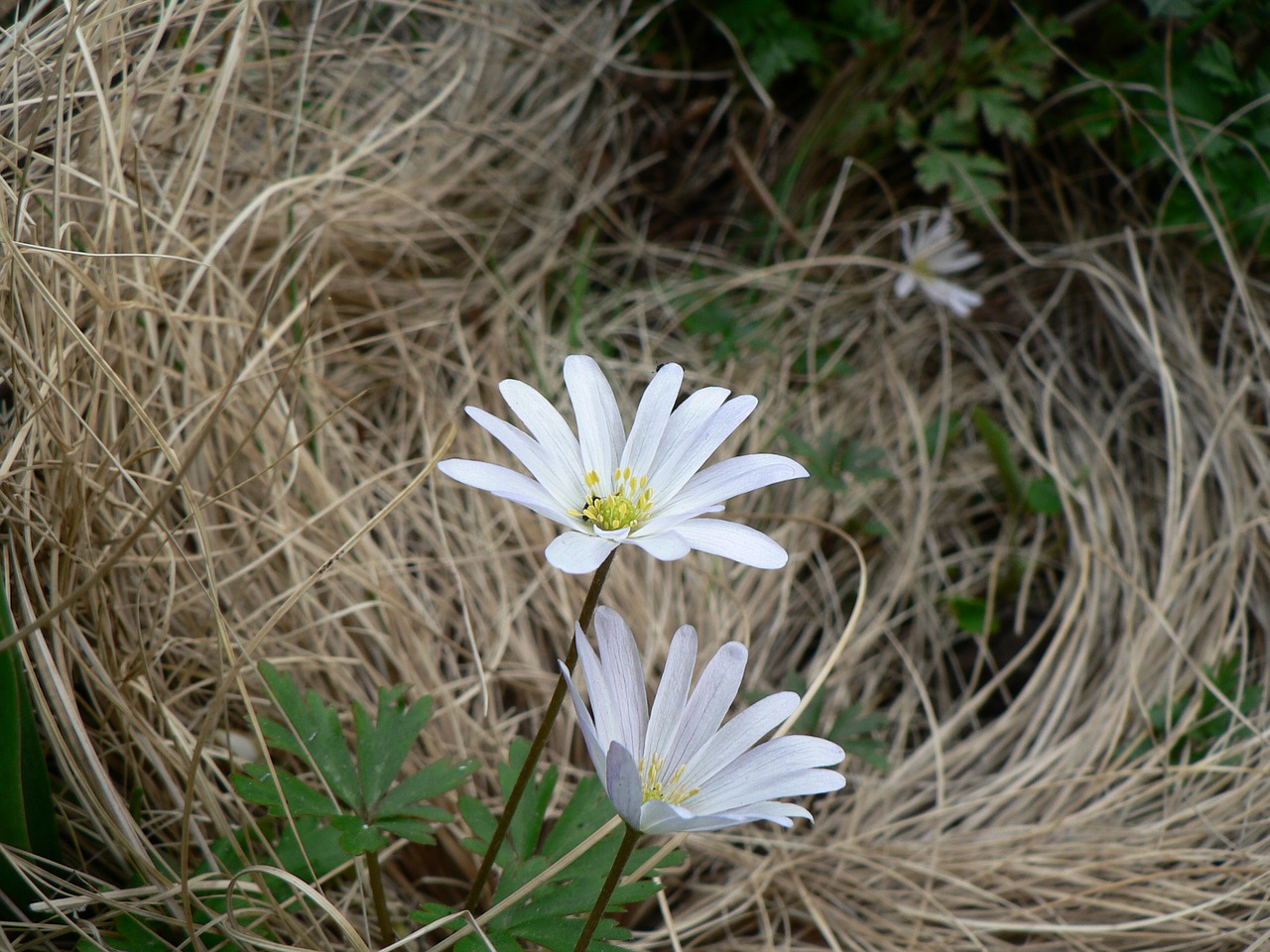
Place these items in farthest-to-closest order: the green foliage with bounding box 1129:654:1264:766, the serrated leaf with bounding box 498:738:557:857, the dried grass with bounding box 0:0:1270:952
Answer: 1. the green foliage with bounding box 1129:654:1264:766
2. the dried grass with bounding box 0:0:1270:952
3. the serrated leaf with bounding box 498:738:557:857

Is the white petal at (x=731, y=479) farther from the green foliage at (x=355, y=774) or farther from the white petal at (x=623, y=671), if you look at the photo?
the green foliage at (x=355, y=774)

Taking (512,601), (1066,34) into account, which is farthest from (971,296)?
(512,601)

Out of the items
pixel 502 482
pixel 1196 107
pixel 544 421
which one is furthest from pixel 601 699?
pixel 1196 107

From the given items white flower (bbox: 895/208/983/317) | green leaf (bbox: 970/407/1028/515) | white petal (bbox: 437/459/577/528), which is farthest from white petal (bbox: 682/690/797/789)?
white flower (bbox: 895/208/983/317)

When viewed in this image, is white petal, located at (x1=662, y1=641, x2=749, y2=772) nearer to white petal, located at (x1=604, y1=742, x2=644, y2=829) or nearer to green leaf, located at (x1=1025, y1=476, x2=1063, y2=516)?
white petal, located at (x1=604, y1=742, x2=644, y2=829)

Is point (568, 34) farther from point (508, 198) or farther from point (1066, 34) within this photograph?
point (1066, 34)

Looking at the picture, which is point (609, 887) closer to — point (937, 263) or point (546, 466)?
point (546, 466)

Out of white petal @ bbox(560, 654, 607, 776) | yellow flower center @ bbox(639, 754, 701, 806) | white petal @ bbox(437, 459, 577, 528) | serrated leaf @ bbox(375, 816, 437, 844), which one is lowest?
serrated leaf @ bbox(375, 816, 437, 844)
